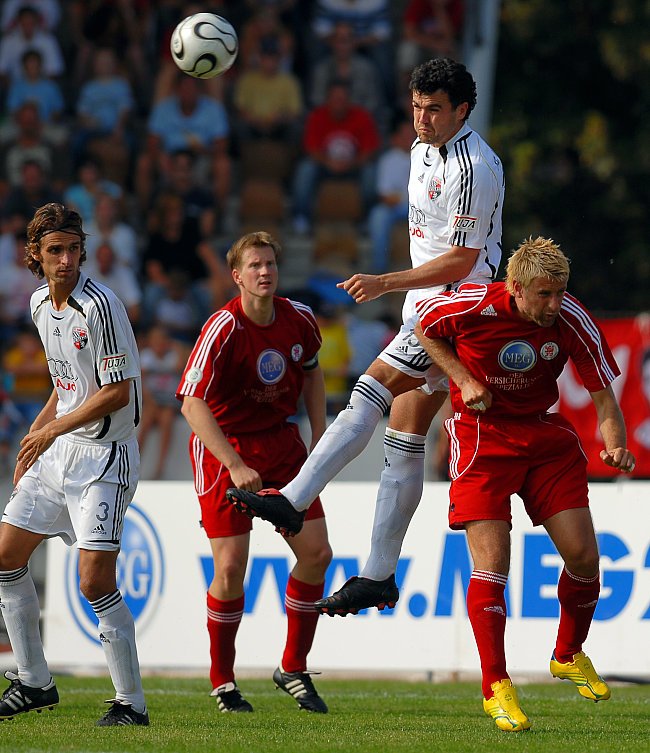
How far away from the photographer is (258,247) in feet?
25.7

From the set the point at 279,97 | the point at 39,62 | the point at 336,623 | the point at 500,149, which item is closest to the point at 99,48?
the point at 39,62

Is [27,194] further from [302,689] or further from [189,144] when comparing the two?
[302,689]

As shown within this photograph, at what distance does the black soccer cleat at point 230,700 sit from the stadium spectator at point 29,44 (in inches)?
454

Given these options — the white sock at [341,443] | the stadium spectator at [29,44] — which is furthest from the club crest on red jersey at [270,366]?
the stadium spectator at [29,44]

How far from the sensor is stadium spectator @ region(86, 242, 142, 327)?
603 inches

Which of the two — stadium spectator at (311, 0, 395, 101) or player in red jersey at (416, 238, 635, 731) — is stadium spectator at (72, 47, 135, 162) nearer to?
stadium spectator at (311, 0, 395, 101)

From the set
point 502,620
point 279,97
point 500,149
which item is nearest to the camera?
point 502,620

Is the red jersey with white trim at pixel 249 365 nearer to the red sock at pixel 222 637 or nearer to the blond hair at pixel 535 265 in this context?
the red sock at pixel 222 637

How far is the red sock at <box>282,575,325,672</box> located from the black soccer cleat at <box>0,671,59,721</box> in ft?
4.88

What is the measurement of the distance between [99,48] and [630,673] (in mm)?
11486

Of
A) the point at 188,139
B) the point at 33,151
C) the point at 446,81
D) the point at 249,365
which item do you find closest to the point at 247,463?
the point at 249,365

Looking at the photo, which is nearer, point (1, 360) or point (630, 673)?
point (630, 673)

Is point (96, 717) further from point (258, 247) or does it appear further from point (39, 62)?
point (39, 62)

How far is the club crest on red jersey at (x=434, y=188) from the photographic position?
7.12m
